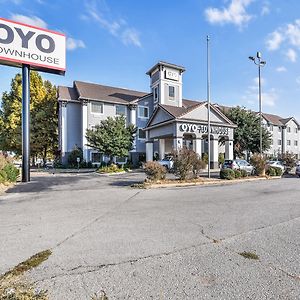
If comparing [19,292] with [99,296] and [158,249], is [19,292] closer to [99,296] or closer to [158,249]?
[99,296]

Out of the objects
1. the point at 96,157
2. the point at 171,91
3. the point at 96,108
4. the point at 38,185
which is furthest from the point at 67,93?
the point at 38,185

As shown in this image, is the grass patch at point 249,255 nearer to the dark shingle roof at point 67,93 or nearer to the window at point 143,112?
the dark shingle roof at point 67,93

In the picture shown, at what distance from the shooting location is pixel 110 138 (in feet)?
85.6

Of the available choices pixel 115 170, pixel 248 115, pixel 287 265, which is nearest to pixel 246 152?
pixel 248 115

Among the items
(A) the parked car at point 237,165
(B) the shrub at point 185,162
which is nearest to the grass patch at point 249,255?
(B) the shrub at point 185,162

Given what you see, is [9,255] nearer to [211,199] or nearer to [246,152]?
[211,199]

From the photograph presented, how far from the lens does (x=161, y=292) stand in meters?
3.20

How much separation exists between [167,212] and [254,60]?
21758mm

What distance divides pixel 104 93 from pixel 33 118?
11.1 meters

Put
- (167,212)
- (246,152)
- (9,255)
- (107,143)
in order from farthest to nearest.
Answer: (246,152) → (107,143) → (167,212) → (9,255)

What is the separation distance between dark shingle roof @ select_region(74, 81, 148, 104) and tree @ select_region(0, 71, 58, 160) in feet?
18.3

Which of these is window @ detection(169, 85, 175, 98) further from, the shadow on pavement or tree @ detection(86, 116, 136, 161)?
the shadow on pavement

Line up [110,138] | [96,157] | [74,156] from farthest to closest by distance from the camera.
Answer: [96,157], [74,156], [110,138]

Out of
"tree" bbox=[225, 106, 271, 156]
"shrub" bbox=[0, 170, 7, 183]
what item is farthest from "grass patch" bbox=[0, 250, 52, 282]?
"tree" bbox=[225, 106, 271, 156]
